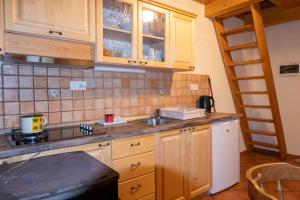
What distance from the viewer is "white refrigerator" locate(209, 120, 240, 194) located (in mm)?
2342

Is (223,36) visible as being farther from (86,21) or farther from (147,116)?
(86,21)

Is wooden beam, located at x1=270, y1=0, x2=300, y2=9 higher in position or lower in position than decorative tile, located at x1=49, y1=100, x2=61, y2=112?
higher

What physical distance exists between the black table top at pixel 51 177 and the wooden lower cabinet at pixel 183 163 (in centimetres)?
93

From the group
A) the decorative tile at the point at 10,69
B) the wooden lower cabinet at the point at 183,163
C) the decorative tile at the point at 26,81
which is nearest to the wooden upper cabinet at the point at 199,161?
the wooden lower cabinet at the point at 183,163

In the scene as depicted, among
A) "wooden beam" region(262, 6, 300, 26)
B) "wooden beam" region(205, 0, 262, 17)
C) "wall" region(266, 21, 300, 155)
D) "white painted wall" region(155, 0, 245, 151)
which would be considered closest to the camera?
Result: "wooden beam" region(205, 0, 262, 17)

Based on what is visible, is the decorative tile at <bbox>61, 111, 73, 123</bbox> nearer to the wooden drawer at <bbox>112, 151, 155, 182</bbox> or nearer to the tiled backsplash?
the tiled backsplash

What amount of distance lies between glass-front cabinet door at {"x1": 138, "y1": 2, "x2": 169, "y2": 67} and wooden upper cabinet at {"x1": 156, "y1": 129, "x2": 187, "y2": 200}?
0.74m

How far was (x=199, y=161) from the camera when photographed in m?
2.17

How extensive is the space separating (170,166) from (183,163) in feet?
0.57

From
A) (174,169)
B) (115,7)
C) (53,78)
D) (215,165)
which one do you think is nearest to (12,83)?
(53,78)

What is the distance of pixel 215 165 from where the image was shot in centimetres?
234

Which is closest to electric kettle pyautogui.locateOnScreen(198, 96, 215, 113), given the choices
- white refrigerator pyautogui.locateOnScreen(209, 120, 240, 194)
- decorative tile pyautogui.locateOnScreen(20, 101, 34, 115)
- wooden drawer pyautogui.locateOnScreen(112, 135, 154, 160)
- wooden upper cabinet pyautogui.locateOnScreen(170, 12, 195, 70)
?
white refrigerator pyautogui.locateOnScreen(209, 120, 240, 194)

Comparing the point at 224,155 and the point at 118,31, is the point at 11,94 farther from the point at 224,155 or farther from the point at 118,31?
the point at 224,155

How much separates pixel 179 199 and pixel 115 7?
6.06 ft
